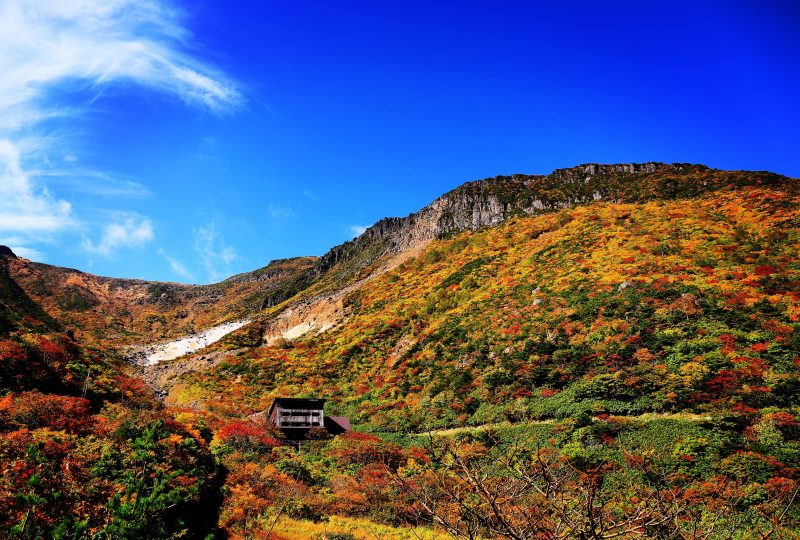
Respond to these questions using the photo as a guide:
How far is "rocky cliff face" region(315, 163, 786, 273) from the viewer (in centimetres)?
7550

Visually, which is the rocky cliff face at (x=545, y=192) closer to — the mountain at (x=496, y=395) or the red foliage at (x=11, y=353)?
the mountain at (x=496, y=395)

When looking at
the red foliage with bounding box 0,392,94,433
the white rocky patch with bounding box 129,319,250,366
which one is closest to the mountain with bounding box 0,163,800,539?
the red foliage with bounding box 0,392,94,433

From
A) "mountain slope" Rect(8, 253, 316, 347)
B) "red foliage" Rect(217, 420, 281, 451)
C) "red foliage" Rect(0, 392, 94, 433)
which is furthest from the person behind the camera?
"mountain slope" Rect(8, 253, 316, 347)

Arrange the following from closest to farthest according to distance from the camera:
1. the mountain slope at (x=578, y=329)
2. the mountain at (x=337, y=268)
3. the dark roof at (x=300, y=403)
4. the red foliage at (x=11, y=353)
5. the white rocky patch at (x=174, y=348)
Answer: the red foliage at (x=11, y=353)
the mountain slope at (x=578, y=329)
the dark roof at (x=300, y=403)
the white rocky patch at (x=174, y=348)
the mountain at (x=337, y=268)

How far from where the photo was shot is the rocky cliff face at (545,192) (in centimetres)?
7550

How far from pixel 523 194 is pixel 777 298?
2337 inches

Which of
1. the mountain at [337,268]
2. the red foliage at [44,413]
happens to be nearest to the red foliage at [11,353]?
the red foliage at [44,413]

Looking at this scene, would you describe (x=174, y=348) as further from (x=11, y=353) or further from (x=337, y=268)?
(x=11, y=353)

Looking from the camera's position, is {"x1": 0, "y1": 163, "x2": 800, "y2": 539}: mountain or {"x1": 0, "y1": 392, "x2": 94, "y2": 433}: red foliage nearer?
{"x1": 0, "y1": 163, "x2": 800, "y2": 539}: mountain

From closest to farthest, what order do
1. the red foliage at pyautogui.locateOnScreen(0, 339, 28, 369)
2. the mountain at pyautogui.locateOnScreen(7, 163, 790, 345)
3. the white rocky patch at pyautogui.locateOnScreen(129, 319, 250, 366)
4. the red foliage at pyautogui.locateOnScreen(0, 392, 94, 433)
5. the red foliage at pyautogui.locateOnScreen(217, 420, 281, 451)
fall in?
the red foliage at pyautogui.locateOnScreen(0, 392, 94, 433)
the red foliage at pyautogui.locateOnScreen(0, 339, 28, 369)
the red foliage at pyautogui.locateOnScreen(217, 420, 281, 451)
the white rocky patch at pyautogui.locateOnScreen(129, 319, 250, 366)
the mountain at pyautogui.locateOnScreen(7, 163, 790, 345)

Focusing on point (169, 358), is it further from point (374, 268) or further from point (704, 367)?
point (704, 367)

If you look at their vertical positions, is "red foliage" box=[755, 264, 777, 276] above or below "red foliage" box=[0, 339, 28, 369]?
above

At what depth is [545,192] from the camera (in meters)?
88.2

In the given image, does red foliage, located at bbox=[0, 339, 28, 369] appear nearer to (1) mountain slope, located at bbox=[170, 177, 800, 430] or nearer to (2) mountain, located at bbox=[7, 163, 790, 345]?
(1) mountain slope, located at bbox=[170, 177, 800, 430]
